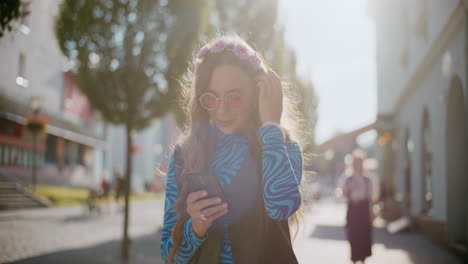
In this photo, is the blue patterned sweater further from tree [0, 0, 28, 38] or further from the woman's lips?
tree [0, 0, 28, 38]

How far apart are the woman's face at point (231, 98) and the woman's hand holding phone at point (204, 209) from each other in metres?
0.38

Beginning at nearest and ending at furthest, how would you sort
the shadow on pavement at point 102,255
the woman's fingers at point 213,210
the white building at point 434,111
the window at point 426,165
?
the woman's fingers at point 213,210, the shadow on pavement at point 102,255, the white building at point 434,111, the window at point 426,165

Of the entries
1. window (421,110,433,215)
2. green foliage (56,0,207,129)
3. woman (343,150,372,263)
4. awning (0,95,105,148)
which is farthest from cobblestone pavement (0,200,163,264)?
window (421,110,433,215)

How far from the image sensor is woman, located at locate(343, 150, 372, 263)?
811 cm

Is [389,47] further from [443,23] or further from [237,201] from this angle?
[237,201]

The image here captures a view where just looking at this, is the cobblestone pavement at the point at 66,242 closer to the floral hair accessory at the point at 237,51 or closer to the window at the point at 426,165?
the floral hair accessory at the point at 237,51

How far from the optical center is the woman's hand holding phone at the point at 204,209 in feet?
5.48

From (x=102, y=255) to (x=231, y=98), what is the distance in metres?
7.43

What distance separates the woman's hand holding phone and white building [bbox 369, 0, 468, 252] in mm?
8305

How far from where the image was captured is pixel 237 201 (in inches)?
69.4

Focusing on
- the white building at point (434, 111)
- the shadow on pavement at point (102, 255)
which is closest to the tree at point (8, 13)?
the shadow on pavement at point (102, 255)

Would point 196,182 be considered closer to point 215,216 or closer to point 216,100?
point 215,216

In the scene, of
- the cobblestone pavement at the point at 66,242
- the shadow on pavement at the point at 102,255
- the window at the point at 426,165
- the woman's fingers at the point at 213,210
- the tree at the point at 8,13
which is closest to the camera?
the woman's fingers at the point at 213,210

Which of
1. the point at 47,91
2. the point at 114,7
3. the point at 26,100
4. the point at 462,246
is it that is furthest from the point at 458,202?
the point at 47,91
